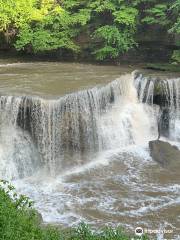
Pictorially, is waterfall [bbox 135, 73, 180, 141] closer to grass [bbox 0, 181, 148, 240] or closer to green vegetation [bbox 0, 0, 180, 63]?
green vegetation [bbox 0, 0, 180, 63]

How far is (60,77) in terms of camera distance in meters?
15.5

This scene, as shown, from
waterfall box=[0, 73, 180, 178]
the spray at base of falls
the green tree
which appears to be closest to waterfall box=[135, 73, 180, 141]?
waterfall box=[0, 73, 180, 178]

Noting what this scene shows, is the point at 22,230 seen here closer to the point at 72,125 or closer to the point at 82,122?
the point at 72,125

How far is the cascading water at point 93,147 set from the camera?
1108cm

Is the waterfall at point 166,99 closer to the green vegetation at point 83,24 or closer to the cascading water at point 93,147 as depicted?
the cascading water at point 93,147

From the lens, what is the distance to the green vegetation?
18141mm

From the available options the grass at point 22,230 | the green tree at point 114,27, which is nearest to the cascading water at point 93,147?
the green tree at point 114,27

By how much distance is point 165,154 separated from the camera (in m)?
13.5

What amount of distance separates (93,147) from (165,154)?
2016 millimetres

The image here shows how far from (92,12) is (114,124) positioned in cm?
640

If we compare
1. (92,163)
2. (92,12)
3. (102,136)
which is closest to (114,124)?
(102,136)

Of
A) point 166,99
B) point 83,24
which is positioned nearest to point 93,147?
point 166,99

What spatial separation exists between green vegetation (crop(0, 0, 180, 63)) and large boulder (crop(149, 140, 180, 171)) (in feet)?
15.0

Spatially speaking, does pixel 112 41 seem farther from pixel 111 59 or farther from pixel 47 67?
pixel 47 67
